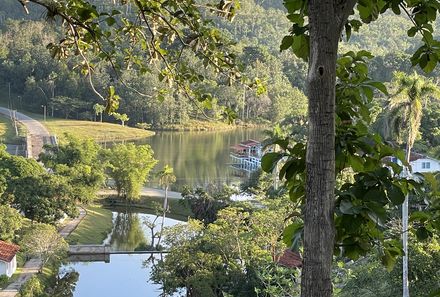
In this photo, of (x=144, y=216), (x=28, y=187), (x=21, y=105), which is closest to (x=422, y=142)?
(x=144, y=216)

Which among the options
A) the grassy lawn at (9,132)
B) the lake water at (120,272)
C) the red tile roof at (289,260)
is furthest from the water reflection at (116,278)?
the grassy lawn at (9,132)

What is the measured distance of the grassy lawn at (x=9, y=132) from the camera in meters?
32.9

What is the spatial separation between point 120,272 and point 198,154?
1886 centimetres

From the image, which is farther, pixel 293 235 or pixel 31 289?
pixel 31 289

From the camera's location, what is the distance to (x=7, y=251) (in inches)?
541

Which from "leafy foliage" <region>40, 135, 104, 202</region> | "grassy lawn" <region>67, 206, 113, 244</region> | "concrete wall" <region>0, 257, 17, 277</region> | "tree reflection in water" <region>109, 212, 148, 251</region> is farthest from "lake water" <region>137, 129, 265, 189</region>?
"concrete wall" <region>0, 257, 17, 277</region>

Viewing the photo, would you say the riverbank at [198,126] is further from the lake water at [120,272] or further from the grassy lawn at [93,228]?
the lake water at [120,272]

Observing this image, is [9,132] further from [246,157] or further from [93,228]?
[93,228]

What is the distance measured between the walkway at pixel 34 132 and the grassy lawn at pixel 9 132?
1.56 feet

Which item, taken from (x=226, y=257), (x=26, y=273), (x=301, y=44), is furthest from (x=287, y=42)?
(x=26, y=273)

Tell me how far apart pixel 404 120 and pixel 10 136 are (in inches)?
1132

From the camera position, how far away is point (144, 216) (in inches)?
844

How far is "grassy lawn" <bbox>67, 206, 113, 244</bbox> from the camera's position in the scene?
704 inches

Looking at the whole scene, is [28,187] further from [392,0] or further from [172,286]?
[392,0]
